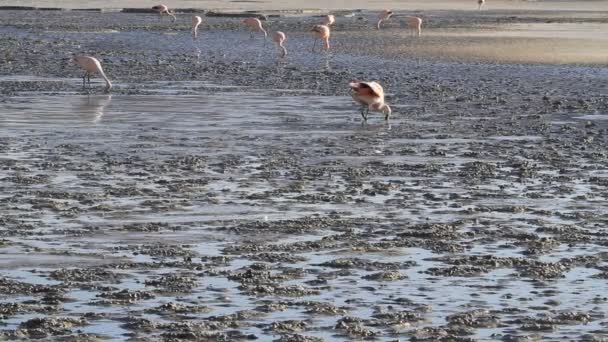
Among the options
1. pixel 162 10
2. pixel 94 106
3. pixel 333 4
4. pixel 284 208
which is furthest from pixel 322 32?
pixel 333 4

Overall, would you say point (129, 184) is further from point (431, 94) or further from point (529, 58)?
point (529, 58)

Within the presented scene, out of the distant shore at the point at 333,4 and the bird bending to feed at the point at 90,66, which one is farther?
the distant shore at the point at 333,4

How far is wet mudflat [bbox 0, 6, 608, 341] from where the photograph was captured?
28.9 feet

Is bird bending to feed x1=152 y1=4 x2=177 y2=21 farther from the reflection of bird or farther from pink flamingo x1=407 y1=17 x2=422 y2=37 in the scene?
the reflection of bird

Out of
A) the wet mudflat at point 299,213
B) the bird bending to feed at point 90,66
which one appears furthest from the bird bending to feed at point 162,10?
the bird bending to feed at point 90,66

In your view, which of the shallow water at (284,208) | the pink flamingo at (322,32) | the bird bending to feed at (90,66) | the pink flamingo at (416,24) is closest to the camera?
the shallow water at (284,208)

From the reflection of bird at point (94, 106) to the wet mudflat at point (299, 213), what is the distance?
3 cm

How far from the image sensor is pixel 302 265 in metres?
10.2

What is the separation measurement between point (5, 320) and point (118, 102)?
44.7 feet

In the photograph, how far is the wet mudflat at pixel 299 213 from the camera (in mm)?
8797

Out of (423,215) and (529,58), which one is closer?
(423,215)

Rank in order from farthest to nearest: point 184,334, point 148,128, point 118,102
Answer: point 118,102 < point 148,128 < point 184,334

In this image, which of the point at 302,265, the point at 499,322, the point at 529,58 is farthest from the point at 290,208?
the point at 529,58

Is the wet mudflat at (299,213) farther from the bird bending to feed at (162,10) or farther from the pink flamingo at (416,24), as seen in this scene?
the bird bending to feed at (162,10)
